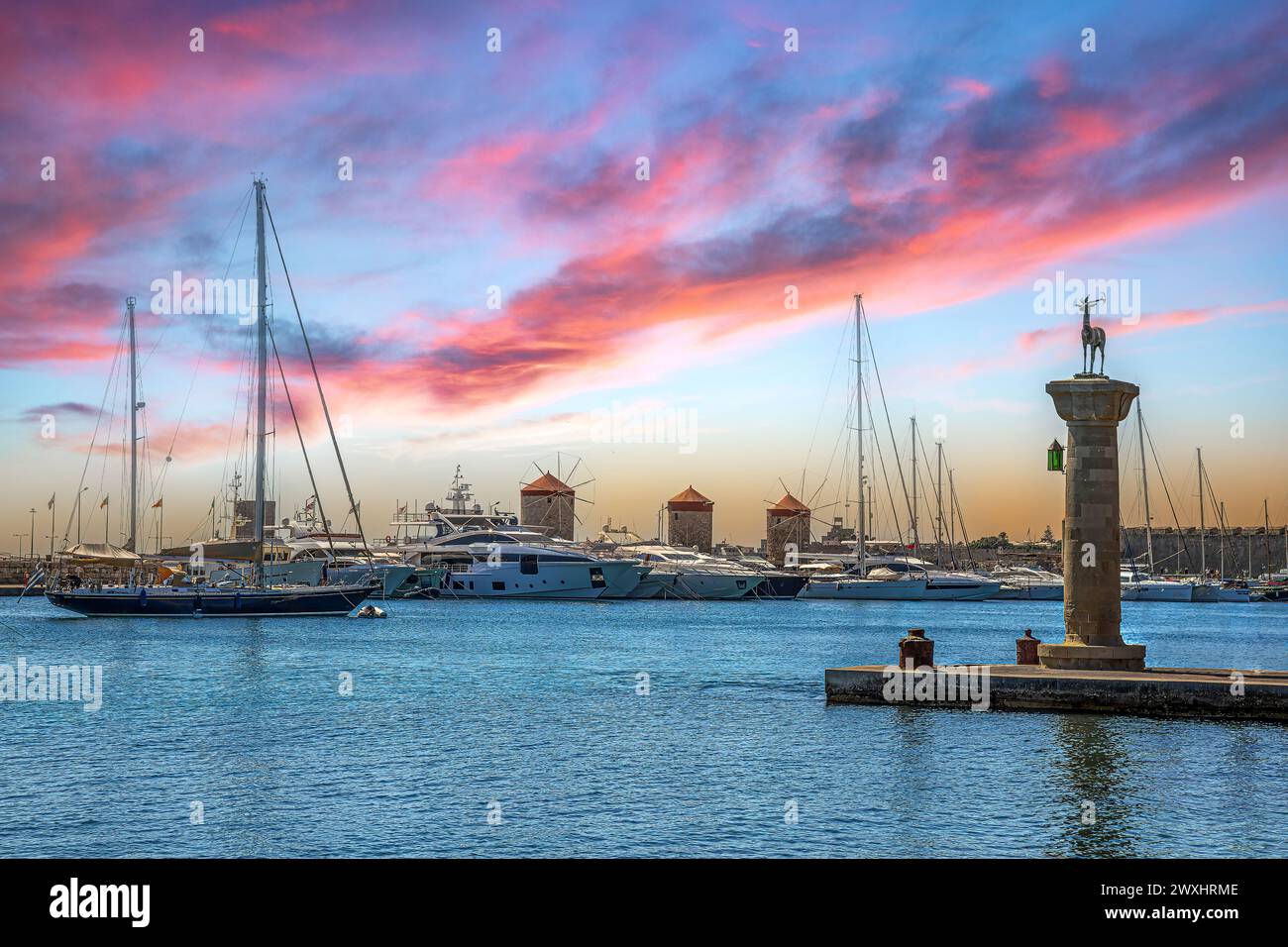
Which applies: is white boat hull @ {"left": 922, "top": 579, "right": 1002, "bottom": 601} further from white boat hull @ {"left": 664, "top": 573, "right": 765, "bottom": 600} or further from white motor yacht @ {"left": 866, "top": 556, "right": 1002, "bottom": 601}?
white boat hull @ {"left": 664, "top": 573, "right": 765, "bottom": 600}

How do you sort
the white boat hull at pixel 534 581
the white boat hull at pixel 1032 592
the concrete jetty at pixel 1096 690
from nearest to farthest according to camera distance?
1. the concrete jetty at pixel 1096 690
2. the white boat hull at pixel 534 581
3. the white boat hull at pixel 1032 592

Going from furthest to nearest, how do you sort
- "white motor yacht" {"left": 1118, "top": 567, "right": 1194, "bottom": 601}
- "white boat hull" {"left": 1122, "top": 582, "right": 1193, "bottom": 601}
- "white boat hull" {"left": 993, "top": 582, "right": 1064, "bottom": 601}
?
"white boat hull" {"left": 993, "top": 582, "right": 1064, "bottom": 601} < "white boat hull" {"left": 1122, "top": 582, "right": 1193, "bottom": 601} < "white motor yacht" {"left": 1118, "top": 567, "right": 1194, "bottom": 601}

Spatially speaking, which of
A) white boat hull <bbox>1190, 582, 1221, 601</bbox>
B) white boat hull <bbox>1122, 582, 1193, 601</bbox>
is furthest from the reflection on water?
white boat hull <bbox>1190, 582, 1221, 601</bbox>

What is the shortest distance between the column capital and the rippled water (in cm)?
675

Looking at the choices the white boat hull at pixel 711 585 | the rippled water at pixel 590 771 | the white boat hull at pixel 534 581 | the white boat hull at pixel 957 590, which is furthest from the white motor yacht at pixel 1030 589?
the rippled water at pixel 590 771

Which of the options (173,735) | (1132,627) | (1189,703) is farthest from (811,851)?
(1132,627)

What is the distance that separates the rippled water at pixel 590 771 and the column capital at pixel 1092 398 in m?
6.75

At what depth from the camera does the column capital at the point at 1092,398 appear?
92.8 feet

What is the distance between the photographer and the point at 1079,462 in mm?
28797

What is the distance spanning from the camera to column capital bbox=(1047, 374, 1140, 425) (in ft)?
92.8

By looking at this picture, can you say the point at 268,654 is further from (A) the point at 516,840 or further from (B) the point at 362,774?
(A) the point at 516,840

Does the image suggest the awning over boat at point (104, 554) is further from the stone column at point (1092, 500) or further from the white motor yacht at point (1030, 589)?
the white motor yacht at point (1030, 589)

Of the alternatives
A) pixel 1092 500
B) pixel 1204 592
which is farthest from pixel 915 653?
pixel 1204 592
